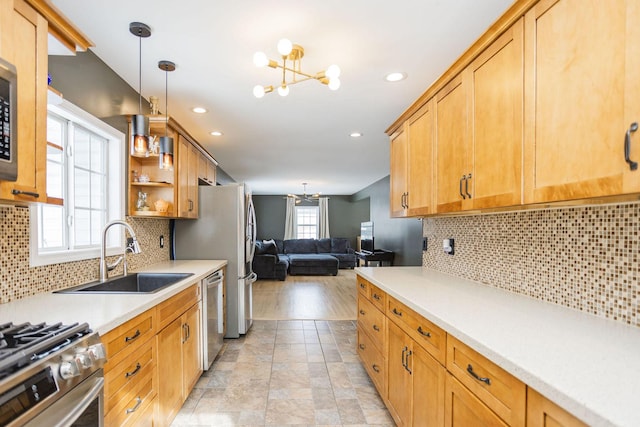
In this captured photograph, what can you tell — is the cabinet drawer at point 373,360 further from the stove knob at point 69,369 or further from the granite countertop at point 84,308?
the stove knob at point 69,369

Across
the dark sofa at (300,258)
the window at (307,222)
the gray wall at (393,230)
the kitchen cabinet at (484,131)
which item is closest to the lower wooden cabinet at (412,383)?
the kitchen cabinet at (484,131)

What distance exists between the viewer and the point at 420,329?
1650mm

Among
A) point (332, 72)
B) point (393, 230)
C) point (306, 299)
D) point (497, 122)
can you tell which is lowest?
point (306, 299)

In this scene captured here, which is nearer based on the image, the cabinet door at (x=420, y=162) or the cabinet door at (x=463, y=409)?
the cabinet door at (x=463, y=409)

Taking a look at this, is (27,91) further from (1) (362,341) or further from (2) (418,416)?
(1) (362,341)

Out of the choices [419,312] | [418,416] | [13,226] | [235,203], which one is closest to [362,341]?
[418,416]

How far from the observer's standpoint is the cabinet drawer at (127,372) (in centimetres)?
135

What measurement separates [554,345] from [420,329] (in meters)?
0.64

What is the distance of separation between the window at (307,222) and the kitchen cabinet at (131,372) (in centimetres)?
Result: 1003

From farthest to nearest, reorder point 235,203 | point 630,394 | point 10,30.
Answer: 1. point 235,203
2. point 10,30
3. point 630,394

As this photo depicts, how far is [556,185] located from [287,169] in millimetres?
5778

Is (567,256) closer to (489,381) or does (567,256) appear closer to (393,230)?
(489,381)

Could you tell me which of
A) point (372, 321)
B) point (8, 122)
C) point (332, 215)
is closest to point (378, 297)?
point (372, 321)

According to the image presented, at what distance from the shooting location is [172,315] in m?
2.09
